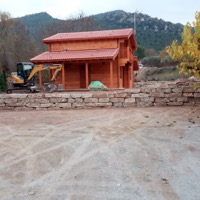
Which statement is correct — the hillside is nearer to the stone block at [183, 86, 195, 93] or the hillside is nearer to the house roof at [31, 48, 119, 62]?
the house roof at [31, 48, 119, 62]

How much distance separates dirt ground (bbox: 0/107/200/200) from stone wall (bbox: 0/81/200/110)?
224 centimetres

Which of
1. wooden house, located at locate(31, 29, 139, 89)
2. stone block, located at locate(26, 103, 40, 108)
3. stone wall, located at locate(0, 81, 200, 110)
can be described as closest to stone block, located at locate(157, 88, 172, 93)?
stone wall, located at locate(0, 81, 200, 110)

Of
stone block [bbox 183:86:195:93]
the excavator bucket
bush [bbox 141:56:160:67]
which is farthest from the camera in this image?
bush [bbox 141:56:160:67]

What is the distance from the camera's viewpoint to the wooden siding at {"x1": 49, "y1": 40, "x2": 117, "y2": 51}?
73.7ft

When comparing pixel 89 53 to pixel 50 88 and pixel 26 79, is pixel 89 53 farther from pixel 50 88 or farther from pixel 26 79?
pixel 26 79

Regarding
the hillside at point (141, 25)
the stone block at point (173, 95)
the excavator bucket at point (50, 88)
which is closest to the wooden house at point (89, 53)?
the excavator bucket at point (50, 88)

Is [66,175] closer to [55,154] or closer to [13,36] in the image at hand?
[55,154]

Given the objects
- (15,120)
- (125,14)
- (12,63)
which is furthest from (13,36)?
(125,14)

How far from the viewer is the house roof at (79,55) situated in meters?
20.2

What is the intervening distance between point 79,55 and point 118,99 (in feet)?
33.3

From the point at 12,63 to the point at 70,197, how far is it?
118ft

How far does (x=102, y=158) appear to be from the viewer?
530 centimetres

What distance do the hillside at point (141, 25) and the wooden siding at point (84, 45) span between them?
40576 millimetres

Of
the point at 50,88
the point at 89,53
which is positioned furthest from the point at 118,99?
the point at 89,53
